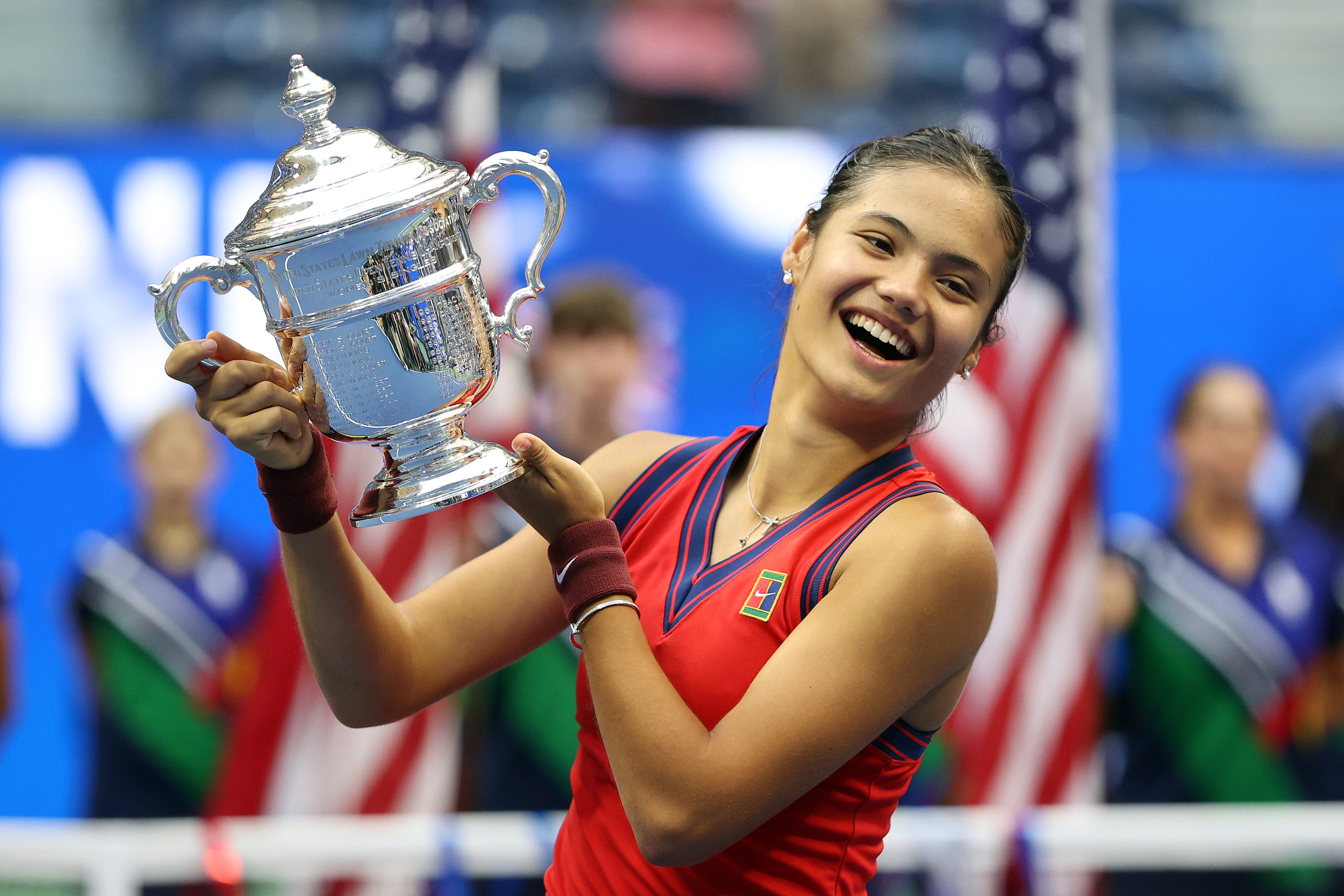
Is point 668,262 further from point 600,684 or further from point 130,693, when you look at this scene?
point 600,684

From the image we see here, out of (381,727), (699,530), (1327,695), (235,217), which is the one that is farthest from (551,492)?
(235,217)

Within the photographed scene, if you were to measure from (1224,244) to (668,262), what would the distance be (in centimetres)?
208

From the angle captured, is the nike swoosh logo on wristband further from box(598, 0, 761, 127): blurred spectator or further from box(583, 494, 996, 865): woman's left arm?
box(598, 0, 761, 127): blurred spectator

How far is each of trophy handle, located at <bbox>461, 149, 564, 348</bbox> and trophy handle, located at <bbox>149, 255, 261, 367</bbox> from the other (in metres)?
0.24

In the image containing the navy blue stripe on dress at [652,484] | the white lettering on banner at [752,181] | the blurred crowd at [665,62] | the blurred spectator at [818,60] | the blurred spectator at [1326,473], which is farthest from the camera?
the blurred spectator at [818,60]

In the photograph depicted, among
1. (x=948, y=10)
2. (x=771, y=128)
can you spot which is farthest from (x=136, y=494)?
(x=948, y=10)

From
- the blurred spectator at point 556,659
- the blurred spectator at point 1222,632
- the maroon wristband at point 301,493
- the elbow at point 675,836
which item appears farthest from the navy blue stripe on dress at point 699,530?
the blurred spectator at point 1222,632

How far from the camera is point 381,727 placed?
3465 mm

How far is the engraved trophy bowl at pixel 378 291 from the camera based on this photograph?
53.2 inches

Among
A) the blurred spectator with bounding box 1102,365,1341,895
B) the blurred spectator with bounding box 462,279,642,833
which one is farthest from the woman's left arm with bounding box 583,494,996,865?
the blurred spectator with bounding box 1102,365,1341,895

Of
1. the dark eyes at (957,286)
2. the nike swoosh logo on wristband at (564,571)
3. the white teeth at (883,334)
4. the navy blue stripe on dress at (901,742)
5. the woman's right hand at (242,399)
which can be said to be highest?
the dark eyes at (957,286)

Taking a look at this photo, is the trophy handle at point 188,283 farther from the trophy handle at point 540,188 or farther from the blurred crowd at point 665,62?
the blurred crowd at point 665,62

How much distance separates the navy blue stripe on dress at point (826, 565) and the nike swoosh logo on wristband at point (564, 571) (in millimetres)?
225

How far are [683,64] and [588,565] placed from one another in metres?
5.20
